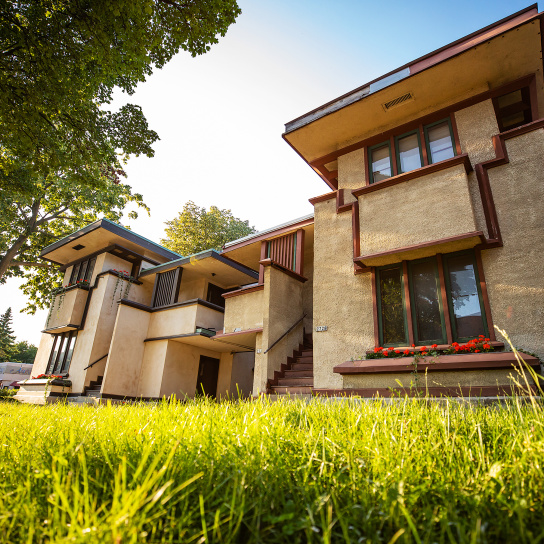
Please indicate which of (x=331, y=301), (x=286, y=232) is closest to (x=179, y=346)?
(x=286, y=232)

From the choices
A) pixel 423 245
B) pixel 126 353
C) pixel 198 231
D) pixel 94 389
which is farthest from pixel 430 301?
pixel 198 231

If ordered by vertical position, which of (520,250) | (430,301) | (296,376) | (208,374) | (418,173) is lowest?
(296,376)

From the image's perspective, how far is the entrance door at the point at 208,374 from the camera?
14.7m

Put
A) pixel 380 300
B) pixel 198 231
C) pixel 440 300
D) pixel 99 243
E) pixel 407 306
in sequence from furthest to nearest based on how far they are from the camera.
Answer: pixel 198 231 → pixel 99 243 → pixel 380 300 → pixel 407 306 → pixel 440 300

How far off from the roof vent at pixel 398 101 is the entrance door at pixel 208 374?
11.5 m

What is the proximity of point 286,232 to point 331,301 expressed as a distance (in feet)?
13.1

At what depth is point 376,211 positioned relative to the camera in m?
7.91

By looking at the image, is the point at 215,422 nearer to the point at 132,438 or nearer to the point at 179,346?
the point at 132,438

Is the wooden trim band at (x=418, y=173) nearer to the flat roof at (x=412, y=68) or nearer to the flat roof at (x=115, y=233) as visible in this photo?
the flat roof at (x=412, y=68)

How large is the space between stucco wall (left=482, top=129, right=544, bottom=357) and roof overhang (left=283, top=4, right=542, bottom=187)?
5.49 ft

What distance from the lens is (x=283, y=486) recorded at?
177 cm

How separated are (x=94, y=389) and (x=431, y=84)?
14.4 m

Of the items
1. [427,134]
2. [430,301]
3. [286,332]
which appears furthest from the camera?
[286,332]

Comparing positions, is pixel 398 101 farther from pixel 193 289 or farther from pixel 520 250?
pixel 193 289
